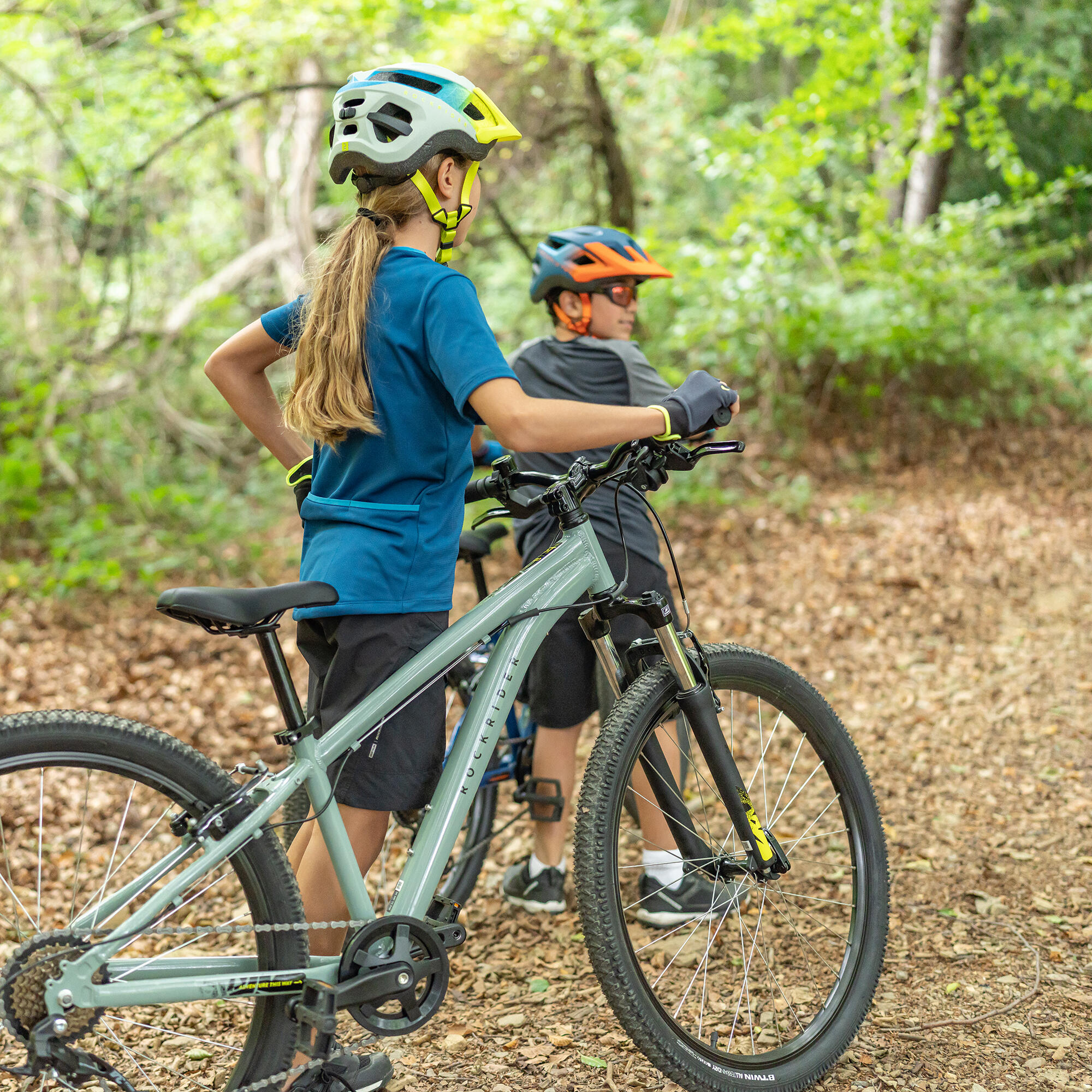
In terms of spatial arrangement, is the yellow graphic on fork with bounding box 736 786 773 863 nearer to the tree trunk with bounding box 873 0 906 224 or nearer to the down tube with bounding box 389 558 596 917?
the down tube with bounding box 389 558 596 917

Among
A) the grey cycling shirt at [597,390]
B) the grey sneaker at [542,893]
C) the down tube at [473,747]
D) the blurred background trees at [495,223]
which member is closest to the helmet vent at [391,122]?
the down tube at [473,747]

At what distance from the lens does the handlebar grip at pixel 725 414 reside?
2.09 meters

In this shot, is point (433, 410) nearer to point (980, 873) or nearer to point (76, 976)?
point (76, 976)

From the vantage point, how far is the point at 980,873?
3.31m

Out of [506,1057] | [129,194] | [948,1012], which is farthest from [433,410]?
[129,194]

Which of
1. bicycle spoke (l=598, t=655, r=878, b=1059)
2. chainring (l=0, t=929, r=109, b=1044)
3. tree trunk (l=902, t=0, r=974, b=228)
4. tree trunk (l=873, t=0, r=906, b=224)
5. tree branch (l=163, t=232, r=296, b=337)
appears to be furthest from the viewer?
tree branch (l=163, t=232, r=296, b=337)

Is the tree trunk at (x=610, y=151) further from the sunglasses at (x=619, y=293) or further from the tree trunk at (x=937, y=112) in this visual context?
the sunglasses at (x=619, y=293)

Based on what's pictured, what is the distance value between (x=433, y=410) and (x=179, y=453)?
7100 mm

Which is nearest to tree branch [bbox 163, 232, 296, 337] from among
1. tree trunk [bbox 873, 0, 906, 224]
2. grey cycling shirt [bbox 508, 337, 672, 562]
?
tree trunk [bbox 873, 0, 906, 224]

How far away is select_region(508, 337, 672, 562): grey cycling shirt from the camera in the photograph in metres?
3.06

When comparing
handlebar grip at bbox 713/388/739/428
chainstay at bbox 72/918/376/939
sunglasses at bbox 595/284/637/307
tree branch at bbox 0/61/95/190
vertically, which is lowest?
chainstay at bbox 72/918/376/939

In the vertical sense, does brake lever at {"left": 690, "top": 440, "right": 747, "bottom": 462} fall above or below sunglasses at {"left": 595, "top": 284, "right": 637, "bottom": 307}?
below

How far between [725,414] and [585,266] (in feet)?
3.83

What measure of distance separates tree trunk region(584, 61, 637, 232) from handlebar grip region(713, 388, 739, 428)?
5.14 meters
